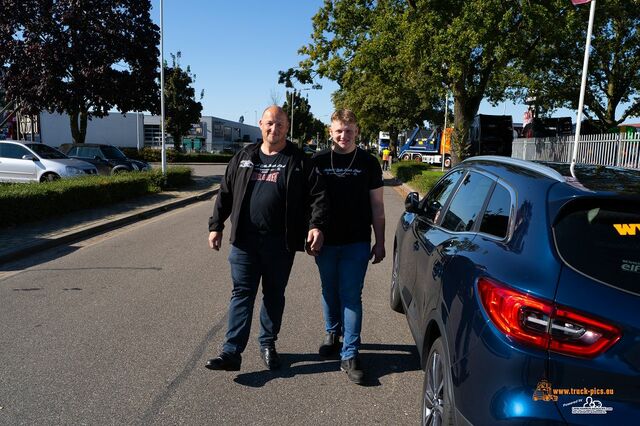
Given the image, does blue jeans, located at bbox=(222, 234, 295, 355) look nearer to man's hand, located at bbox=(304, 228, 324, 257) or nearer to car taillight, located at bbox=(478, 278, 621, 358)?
man's hand, located at bbox=(304, 228, 324, 257)

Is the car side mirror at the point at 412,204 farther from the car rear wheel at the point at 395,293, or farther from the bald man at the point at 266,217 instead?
the bald man at the point at 266,217

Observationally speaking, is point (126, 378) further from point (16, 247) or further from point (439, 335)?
point (16, 247)

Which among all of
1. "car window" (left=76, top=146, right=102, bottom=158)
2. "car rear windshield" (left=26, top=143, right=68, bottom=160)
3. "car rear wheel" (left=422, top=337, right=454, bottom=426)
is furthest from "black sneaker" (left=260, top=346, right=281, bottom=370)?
"car window" (left=76, top=146, right=102, bottom=158)

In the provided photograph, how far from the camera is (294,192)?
12.0ft

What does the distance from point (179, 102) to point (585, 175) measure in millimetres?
41137

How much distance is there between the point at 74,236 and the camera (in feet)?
30.2

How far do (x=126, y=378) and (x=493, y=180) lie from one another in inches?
111

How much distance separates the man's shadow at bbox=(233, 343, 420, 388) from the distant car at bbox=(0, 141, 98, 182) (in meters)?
13.4

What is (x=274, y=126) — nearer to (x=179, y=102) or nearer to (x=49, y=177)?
(x=49, y=177)

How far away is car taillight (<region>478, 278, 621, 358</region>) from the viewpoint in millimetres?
1923

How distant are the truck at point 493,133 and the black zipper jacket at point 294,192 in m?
31.4

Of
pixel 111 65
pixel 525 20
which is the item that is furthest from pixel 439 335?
pixel 111 65

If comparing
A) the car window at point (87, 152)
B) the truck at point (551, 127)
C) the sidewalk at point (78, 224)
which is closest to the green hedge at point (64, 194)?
the sidewalk at point (78, 224)

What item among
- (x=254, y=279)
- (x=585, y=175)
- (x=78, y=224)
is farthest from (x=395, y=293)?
(x=78, y=224)
